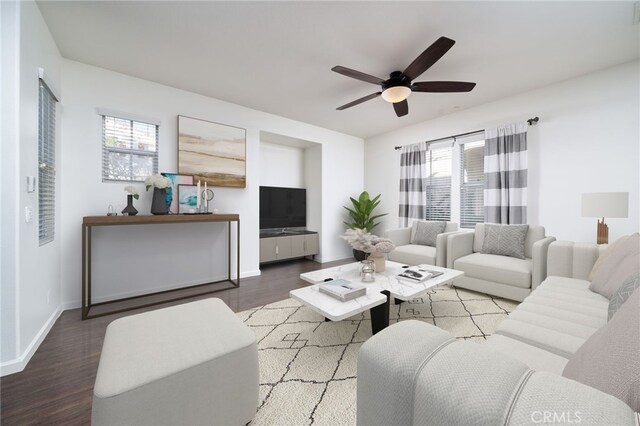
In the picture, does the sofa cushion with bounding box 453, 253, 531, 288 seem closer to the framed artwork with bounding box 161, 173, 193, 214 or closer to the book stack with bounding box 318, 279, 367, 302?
the book stack with bounding box 318, 279, 367, 302

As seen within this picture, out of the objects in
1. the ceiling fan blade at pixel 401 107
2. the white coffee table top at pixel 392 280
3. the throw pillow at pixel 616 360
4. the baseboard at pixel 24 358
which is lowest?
the baseboard at pixel 24 358

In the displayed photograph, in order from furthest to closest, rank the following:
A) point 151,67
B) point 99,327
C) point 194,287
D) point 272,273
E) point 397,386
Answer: point 272,273 < point 194,287 < point 151,67 < point 99,327 < point 397,386

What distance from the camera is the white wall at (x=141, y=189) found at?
8.23ft

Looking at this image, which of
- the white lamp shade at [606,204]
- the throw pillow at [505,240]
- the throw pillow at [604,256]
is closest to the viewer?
the throw pillow at [604,256]

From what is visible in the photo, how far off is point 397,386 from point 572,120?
3.96 metres

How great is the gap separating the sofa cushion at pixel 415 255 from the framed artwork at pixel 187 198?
286 cm

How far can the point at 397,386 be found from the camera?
548 millimetres

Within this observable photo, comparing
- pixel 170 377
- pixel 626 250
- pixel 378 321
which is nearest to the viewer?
pixel 170 377

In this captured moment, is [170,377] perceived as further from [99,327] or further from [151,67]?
[151,67]

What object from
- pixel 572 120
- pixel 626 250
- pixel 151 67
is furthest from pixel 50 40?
pixel 572 120

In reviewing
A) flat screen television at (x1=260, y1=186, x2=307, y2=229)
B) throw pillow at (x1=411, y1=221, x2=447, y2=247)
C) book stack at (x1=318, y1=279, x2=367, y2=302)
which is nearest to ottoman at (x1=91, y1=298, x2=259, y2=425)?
book stack at (x1=318, y1=279, x2=367, y2=302)

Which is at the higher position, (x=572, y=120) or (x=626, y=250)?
(x=572, y=120)

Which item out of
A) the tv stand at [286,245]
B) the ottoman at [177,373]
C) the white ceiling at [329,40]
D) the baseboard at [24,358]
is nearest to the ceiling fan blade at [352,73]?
the white ceiling at [329,40]

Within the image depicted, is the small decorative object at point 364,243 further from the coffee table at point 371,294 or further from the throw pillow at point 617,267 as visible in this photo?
the throw pillow at point 617,267
